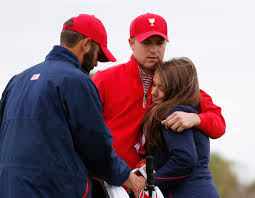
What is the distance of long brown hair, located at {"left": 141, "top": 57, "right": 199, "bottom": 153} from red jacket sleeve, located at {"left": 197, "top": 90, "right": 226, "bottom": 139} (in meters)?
0.12

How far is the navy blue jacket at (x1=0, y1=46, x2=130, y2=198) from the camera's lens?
3461 mm

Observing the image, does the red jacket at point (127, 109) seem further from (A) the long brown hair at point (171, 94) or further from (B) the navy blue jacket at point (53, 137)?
(B) the navy blue jacket at point (53, 137)

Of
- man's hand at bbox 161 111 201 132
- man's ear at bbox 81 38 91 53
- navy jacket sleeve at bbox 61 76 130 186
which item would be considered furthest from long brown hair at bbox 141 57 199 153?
man's ear at bbox 81 38 91 53

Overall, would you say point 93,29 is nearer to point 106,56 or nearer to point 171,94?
point 106,56

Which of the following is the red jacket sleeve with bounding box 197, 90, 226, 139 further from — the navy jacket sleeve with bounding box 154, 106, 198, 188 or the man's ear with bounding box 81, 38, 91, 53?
the man's ear with bounding box 81, 38, 91, 53

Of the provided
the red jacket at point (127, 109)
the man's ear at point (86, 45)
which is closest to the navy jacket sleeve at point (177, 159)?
the red jacket at point (127, 109)

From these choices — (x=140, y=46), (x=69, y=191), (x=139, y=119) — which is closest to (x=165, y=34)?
(x=140, y=46)

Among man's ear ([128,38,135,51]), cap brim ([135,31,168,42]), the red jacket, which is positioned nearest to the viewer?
the red jacket

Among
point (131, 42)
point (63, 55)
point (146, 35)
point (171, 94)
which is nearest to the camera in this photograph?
point (63, 55)

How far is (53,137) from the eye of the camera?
3508 mm

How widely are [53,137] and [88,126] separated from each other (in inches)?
11.0

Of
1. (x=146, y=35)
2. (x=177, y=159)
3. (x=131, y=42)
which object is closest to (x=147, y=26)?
(x=146, y=35)

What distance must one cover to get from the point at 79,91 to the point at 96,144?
1.43 feet

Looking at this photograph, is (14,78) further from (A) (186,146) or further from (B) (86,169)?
(A) (186,146)
